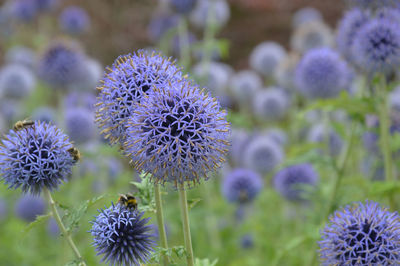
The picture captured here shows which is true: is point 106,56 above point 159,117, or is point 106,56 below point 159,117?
above

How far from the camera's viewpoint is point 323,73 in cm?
411

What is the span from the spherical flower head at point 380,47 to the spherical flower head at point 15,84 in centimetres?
481

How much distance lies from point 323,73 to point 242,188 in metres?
1.36

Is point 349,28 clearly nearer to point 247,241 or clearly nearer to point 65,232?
point 247,241

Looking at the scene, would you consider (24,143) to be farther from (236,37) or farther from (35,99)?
(236,37)

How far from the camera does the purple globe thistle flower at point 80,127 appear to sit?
4.79m

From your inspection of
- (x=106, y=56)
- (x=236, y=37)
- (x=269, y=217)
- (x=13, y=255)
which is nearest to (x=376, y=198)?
(x=269, y=217)

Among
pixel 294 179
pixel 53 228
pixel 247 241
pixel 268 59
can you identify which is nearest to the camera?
pixel 294 179

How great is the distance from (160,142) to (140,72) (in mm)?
340

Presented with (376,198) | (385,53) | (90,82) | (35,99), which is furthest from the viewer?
(35,99)

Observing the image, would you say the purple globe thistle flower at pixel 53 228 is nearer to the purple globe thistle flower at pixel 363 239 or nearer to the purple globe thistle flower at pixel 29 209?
the purple globe thistle flower at pixel 29 209

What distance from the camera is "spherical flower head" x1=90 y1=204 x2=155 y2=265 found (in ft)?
5.35

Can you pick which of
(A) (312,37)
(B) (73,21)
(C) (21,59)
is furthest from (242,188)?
(C) (21,59)

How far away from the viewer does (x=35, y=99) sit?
307 inches
